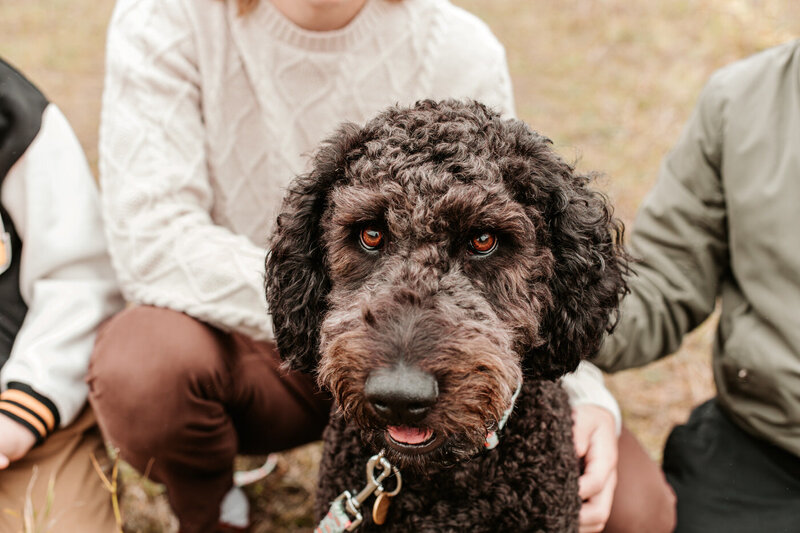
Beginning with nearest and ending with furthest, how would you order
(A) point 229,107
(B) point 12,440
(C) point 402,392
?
1. (C) point 402,392
2. (B) point 12,440
3. (A) point 229,107

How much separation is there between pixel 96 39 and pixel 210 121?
639 cm

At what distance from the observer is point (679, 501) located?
2467 mm

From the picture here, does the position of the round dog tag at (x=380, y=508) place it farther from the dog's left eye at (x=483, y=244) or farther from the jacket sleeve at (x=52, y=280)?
the jacket sleeve at (x=52, y=280)

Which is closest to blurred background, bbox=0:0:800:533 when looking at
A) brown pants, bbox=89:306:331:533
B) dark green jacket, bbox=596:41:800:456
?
brown pants, bbox=89:306:331:533

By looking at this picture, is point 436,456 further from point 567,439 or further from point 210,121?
point 210,121

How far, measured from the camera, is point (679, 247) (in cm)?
246

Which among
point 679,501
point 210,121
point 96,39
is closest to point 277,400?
point 210,121

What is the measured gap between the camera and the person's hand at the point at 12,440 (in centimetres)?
201

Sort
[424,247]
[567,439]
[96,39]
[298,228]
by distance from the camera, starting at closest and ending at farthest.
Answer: [424,247], [298,228], [567,439], [96,39]

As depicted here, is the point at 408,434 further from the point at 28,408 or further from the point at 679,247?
the point at 679,247

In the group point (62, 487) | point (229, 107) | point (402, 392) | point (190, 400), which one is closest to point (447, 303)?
point (402, 392)

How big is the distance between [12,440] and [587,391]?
178cm

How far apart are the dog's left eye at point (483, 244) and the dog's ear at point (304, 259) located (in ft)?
1.30

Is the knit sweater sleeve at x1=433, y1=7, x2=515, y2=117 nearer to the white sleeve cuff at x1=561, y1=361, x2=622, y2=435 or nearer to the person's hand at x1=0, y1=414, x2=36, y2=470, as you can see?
the white sleeve cuff at x1=561, y1=361, x2=622, y2=435
